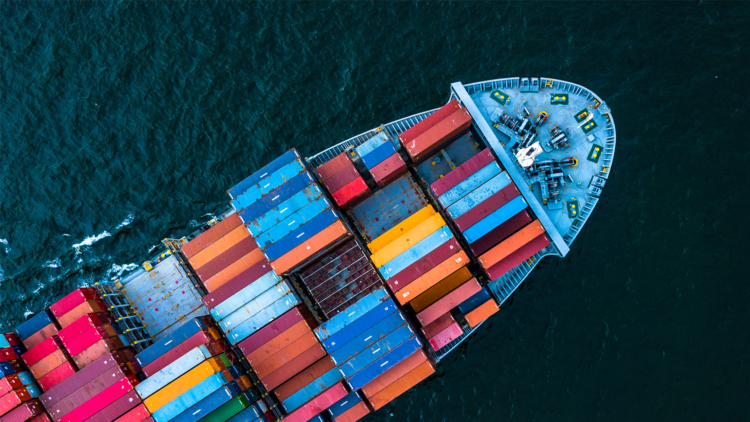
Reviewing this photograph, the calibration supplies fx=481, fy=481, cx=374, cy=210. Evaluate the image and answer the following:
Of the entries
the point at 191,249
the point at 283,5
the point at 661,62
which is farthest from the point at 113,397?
the point at 661,62

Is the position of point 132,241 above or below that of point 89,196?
below

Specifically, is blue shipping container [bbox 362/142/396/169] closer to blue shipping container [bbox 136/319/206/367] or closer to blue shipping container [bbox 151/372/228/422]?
blue shipping container [bbox 136/319/206/367]

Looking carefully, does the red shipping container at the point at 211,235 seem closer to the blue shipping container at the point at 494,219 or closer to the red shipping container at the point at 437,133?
the red shipping container at the point at 437,133

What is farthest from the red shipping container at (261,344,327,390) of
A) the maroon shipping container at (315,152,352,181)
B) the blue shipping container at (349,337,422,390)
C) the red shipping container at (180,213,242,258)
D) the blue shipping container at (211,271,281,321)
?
the maroon shipping container at (315,152,352,181)

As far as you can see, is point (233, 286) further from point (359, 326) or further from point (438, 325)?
point (438, 325)

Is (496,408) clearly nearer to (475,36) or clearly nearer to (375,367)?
(375,367)

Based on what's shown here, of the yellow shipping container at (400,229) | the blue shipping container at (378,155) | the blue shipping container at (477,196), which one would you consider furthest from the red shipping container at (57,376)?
the blue shipping container at (477,196)
